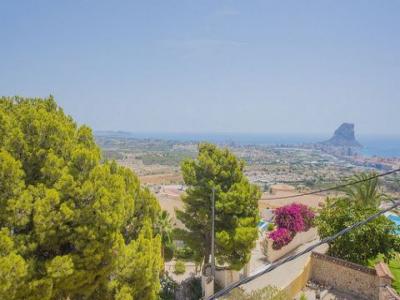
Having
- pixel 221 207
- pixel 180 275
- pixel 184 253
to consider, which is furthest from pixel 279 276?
pixel 184 253

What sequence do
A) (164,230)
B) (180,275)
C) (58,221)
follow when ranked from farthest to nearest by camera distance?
(164,230) < (180,275) < (58,221)

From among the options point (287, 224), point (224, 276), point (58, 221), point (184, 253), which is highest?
point (58, 221)

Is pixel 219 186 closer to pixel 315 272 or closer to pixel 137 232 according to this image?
pixel 137 232

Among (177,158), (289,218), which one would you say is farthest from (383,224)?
(177,158)

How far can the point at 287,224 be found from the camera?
1814 cm

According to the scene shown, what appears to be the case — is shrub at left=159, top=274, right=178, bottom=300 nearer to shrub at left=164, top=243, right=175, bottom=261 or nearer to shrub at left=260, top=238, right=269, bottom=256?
shrub at left=164, top=243, right=175, bottom=261

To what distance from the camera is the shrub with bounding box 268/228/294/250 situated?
17.3 meters

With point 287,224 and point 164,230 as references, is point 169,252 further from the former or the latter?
point 287,224

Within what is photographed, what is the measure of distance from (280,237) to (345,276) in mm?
4139

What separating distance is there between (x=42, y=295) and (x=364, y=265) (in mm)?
11565

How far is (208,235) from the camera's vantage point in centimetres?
1377

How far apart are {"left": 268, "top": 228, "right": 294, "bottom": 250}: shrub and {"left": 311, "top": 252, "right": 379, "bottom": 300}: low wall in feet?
8.81

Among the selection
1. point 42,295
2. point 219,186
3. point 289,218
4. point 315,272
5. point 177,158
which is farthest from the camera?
point 177,158

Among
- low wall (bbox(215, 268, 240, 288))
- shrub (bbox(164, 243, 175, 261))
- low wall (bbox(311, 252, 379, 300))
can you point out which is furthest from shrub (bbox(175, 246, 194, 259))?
low wall (bbox(311, 252, 379, 300))
